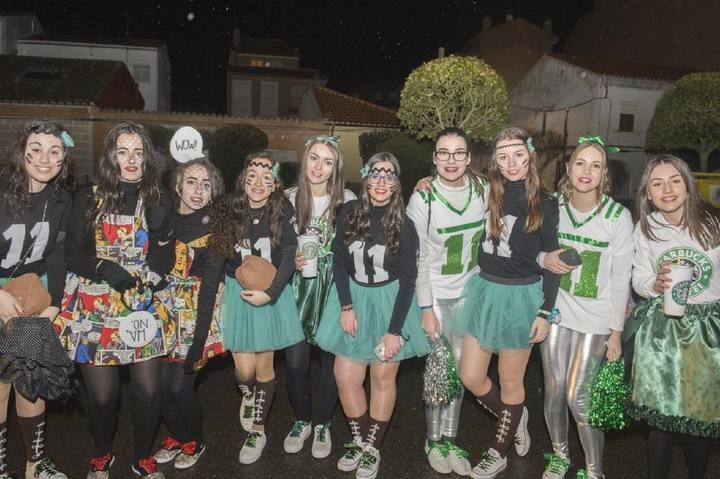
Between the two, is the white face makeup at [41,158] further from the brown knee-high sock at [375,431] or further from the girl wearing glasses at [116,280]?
the brown knee-high sock at [375,431]

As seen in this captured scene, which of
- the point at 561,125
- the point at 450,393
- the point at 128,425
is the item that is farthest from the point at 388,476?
the point at 561,125

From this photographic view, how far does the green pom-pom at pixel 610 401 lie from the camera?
3.32 meters

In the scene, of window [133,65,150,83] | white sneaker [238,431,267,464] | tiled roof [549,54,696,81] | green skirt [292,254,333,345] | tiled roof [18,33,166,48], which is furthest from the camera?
window [133,65,150,83]

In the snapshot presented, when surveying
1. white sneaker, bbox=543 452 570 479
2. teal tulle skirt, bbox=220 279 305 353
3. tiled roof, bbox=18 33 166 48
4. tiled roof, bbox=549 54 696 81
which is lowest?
white sneaker, bbox=543 452 570 479

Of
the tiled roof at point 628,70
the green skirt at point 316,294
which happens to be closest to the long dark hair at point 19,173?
the green skirt at point 316,294

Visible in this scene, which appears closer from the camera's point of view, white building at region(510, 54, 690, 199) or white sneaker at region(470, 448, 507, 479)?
white sneaker at region(470, 448, 507, 479)

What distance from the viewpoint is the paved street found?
3801 millimetres

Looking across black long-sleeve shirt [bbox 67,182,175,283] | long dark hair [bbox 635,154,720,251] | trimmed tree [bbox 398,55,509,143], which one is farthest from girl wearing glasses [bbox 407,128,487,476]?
trimmed tree [bbox 398,55,509,143]

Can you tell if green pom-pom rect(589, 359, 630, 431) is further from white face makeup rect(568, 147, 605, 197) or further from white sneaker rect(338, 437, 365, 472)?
white sneaker rect(338, 437, 365, 472)

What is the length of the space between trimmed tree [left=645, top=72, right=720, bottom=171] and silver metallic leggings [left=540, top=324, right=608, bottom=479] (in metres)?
17.9

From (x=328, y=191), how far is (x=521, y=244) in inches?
55.1

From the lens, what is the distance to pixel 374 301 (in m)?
3.65

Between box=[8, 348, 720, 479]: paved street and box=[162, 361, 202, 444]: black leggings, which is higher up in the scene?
box=[162, 361, 202, 444]: black leggings

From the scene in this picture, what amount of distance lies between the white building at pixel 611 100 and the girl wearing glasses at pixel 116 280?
71.3 ft
